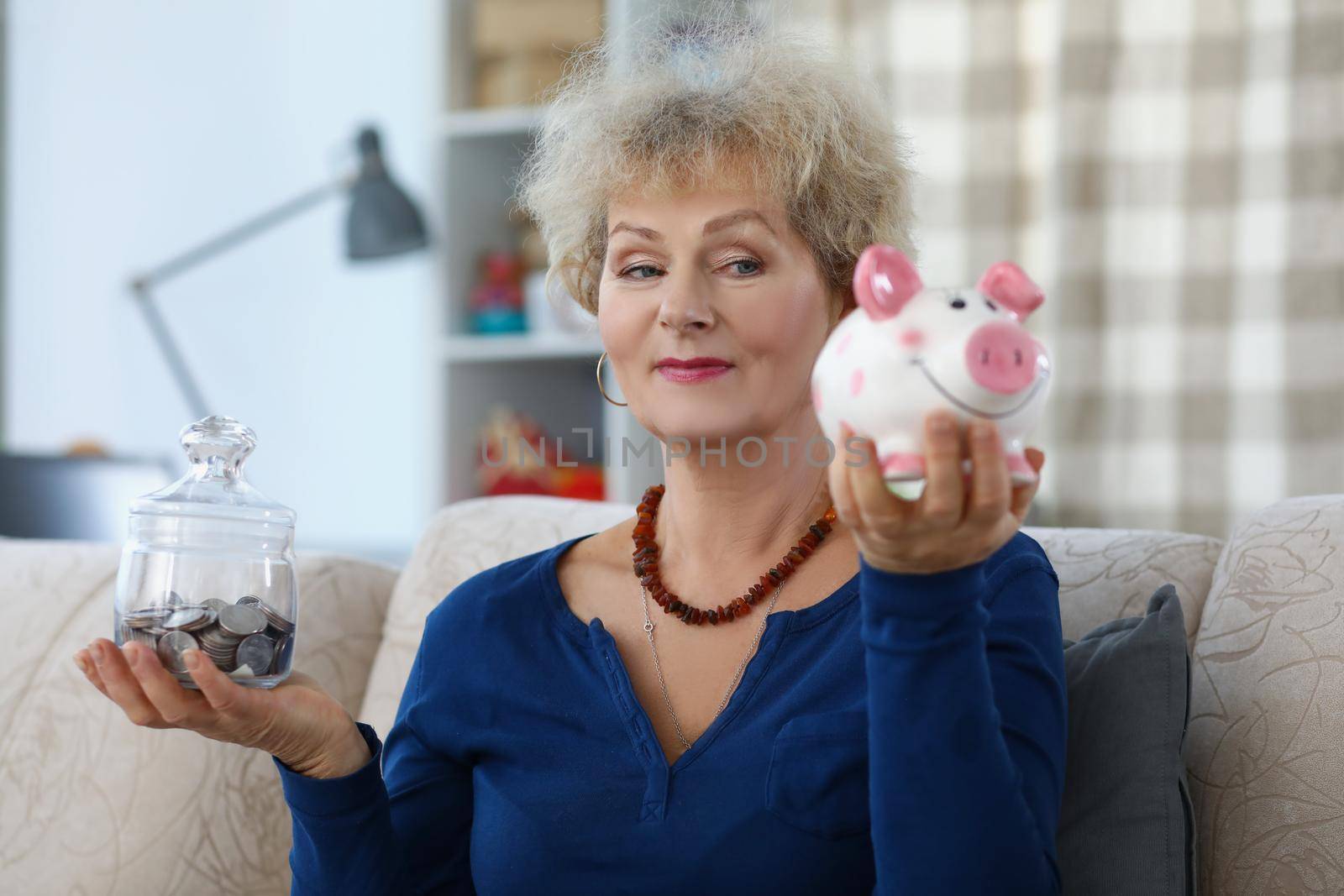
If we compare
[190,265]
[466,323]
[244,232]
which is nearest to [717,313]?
[466,323]

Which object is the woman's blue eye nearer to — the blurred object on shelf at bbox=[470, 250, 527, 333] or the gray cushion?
the gray cushion

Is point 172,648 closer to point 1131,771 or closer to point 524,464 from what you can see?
point 1131,771

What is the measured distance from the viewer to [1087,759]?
1.11m

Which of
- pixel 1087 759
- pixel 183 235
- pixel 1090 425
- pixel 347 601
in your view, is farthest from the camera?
pixel 183 235

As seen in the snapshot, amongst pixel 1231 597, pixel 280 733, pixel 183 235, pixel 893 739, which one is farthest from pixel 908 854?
pixel 183 235

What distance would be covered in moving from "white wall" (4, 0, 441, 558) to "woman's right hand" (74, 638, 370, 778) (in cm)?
225

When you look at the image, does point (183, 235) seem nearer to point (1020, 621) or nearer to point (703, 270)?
point (703, 270)

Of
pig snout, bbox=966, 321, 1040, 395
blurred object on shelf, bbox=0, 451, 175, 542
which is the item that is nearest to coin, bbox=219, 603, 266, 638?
pig snout, bbox=966, 321, 1040, 395

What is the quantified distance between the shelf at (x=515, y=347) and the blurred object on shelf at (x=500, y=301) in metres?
0.02

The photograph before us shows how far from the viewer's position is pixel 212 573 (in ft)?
3.08

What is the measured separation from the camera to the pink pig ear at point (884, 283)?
0.75 metres

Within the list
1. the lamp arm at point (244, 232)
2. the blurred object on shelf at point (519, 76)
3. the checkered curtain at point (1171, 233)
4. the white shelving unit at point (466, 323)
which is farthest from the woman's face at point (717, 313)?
the lamp arm at point (244, 232)

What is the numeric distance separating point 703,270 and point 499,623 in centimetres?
39

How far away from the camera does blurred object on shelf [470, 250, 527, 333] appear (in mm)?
2920
